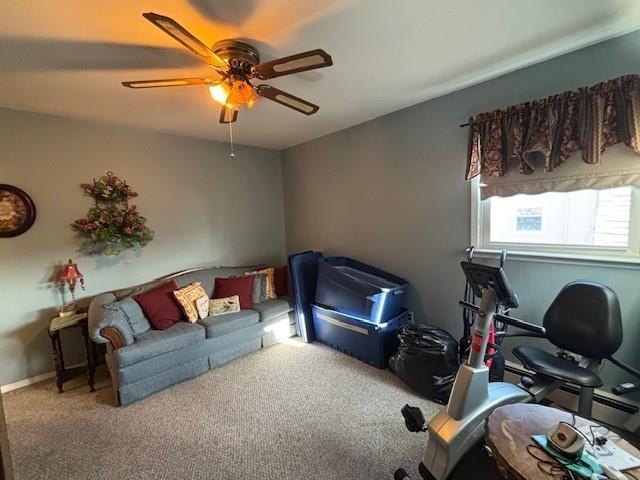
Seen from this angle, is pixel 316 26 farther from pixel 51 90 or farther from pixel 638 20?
pixel 51 90

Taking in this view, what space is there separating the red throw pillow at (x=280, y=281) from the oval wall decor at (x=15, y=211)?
93.9 inches

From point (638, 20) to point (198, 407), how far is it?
3.82 m

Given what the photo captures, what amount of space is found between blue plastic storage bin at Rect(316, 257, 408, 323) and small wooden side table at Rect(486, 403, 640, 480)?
139cm

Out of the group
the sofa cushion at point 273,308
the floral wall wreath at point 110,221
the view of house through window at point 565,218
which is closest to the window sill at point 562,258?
the view of house through window at point 565,218

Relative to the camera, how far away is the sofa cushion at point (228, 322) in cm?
275

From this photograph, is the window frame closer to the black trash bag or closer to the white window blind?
the white window blind

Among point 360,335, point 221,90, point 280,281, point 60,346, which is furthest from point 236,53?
point 60,346

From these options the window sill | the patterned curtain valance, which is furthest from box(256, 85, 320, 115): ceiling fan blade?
the window sill

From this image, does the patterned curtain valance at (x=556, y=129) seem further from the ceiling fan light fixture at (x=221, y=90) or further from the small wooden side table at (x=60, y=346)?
the small wooden side table at (x=60, y=346)

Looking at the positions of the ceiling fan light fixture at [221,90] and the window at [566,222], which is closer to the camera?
the ceiling fan light fixture at [221,90]

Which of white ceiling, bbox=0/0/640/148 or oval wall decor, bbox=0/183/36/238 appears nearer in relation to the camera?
white ceiling, bbox=0/0/640/148

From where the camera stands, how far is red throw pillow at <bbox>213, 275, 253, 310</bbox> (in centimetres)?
323

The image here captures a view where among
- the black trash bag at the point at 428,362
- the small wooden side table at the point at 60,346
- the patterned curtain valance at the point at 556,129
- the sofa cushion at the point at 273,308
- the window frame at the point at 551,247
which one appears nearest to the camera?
the patterned curtain valance at the point at 556,129

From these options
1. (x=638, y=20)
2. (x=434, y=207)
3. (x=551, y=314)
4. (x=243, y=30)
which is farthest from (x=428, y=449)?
(x=638, y=20)
